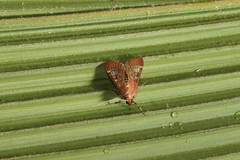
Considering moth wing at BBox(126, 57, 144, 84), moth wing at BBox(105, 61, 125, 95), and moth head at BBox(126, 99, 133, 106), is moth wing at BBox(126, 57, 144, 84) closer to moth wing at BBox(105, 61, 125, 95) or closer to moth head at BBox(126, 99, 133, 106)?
moth wing at BBox(105, 61, 125, 95)

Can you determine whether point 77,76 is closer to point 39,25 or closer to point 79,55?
point 79,55

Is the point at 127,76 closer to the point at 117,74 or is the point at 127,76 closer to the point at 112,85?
the point at 117,74

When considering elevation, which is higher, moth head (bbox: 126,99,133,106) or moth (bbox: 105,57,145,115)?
moth (bbox: 105,57,145,115)

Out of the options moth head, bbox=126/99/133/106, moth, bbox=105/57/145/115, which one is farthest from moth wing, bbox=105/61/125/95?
moth head, bbox=126/99/133/106

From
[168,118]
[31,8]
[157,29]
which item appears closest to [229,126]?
[168,118]

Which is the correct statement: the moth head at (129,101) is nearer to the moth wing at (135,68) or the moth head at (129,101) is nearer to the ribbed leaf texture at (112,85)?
the ribbed leaf texture at (112,85)

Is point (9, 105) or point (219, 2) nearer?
point (9, 105)

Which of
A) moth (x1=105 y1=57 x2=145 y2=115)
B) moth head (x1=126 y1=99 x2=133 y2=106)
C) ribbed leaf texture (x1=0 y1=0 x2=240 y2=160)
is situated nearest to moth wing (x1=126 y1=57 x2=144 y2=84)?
moth (x1=105 y1=57 x2=145 y2=115)

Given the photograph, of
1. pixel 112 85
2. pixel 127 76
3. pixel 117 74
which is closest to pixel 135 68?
pixel 127 76
